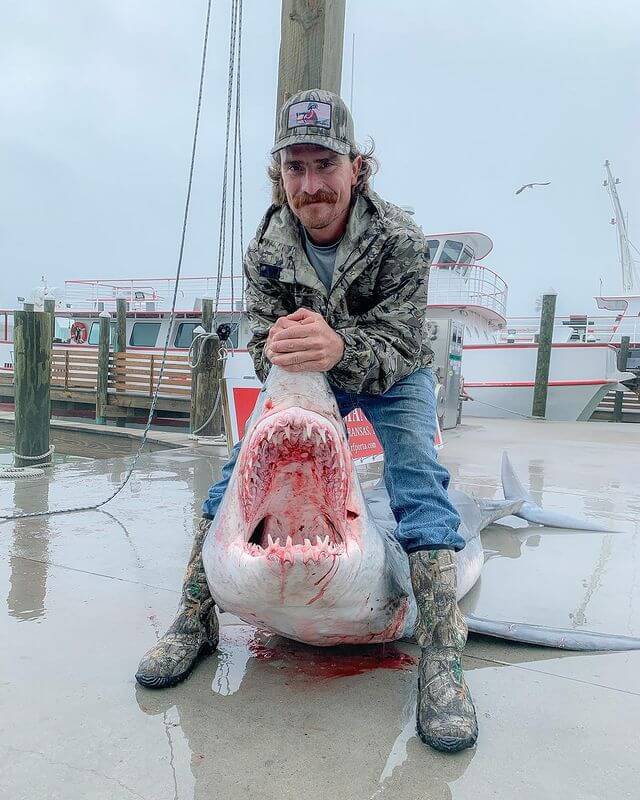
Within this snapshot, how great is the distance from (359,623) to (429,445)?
600 mm

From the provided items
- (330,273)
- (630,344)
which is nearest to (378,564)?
(330,273)

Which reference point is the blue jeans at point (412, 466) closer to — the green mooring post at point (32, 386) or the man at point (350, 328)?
the man at point (350, 328)

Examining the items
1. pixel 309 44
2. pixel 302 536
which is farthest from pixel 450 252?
pixel 302 536

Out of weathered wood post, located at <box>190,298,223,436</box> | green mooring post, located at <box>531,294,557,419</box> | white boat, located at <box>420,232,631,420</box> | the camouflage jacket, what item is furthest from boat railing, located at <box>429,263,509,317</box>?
the camouflage jacket

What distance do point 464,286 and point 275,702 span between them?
16704mm

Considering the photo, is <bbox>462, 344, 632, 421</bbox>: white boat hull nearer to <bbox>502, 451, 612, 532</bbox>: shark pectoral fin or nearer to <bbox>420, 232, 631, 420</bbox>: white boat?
<bbox>420, 232, 631, 420</bbox>: white boat

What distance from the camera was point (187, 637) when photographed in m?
1.92

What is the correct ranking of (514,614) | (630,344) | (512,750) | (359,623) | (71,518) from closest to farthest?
(512,750) → (359,623) → (514,614) → (71,518) → (630,344)

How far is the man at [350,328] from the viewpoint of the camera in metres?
1.80

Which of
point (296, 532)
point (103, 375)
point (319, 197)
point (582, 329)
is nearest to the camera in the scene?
point (296, 532)

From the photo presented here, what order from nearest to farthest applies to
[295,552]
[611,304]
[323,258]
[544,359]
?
[295,552], [323,258], [544,359], [611,304]

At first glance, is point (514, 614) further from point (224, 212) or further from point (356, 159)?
point (224, 212)

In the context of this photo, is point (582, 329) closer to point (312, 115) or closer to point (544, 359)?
point (544, 359)

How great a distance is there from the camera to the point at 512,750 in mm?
1522
